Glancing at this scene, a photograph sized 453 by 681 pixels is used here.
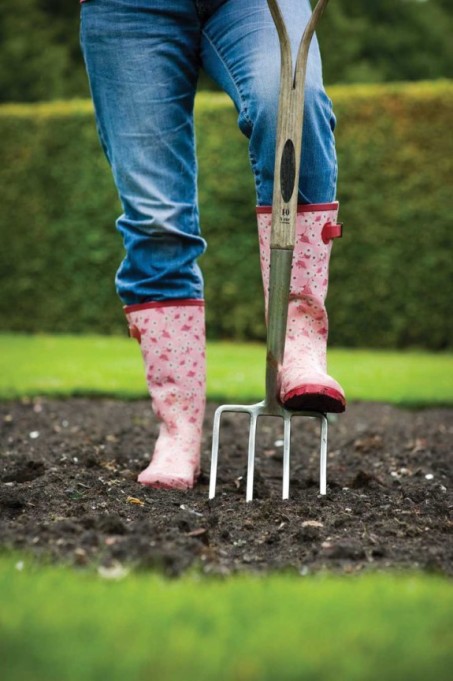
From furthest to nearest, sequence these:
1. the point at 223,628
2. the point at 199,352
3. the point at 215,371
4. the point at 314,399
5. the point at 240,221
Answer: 1. the point at 240,221
2. the point at 215,371
3. the point at 199,352
4. the point at 314,399
5. the point at 223,628

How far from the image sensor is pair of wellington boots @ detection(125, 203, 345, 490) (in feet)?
6.51

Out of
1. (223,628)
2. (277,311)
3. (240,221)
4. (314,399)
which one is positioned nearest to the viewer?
(223,628)


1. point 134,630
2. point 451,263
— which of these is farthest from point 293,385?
point 451,263

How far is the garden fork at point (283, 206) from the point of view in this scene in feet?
6.44

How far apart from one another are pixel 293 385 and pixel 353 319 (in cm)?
615

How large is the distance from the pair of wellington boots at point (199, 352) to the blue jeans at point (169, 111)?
0.17 feet

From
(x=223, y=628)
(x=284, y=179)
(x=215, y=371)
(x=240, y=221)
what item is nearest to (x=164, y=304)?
(x=284, y=179)

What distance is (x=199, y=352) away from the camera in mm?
2385

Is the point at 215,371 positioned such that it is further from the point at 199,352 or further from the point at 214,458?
the point at 214,458

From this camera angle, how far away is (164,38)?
224cm

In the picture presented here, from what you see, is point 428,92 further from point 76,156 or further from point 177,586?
point 177,586

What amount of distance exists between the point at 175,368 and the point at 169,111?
664 mm

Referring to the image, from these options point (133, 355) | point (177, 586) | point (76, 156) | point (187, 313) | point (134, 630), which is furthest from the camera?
point (76, 156)

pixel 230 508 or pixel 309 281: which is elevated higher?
pixel 309 281
